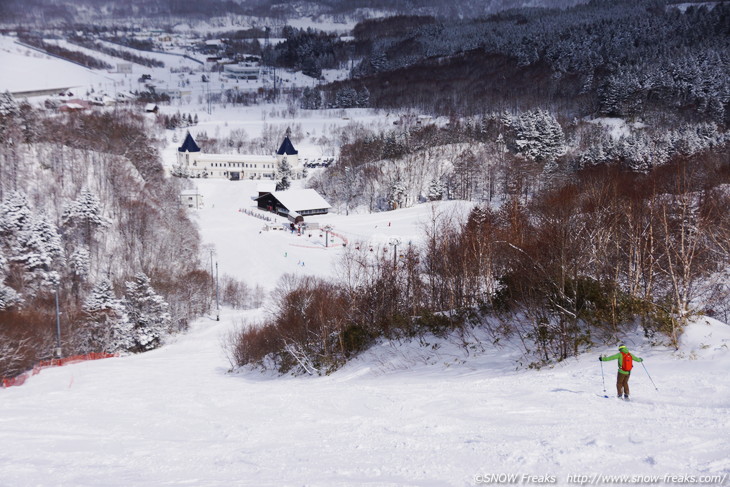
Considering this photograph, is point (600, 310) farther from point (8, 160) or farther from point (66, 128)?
point (66, 128)

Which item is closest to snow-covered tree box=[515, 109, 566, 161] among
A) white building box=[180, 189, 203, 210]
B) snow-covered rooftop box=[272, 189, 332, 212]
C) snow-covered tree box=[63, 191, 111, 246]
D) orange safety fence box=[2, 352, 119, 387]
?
snow-covered rooftop box=[272, 189, 332, 212]

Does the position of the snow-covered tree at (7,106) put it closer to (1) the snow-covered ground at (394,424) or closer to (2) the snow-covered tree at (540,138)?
(1) the snow-covered ground at (394,424)

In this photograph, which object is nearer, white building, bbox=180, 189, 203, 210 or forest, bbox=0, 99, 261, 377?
forest, bbox=0, 99, 261, 377

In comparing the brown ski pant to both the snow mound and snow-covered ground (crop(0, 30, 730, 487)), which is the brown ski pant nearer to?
snow-covered ground (crop(0, 30, 730, 487))

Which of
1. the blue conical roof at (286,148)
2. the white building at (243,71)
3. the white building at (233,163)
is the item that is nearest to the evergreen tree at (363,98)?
the white building at (233,163)

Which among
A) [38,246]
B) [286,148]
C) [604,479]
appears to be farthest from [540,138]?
[604,479]

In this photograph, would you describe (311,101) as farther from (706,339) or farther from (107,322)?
(706,339)
